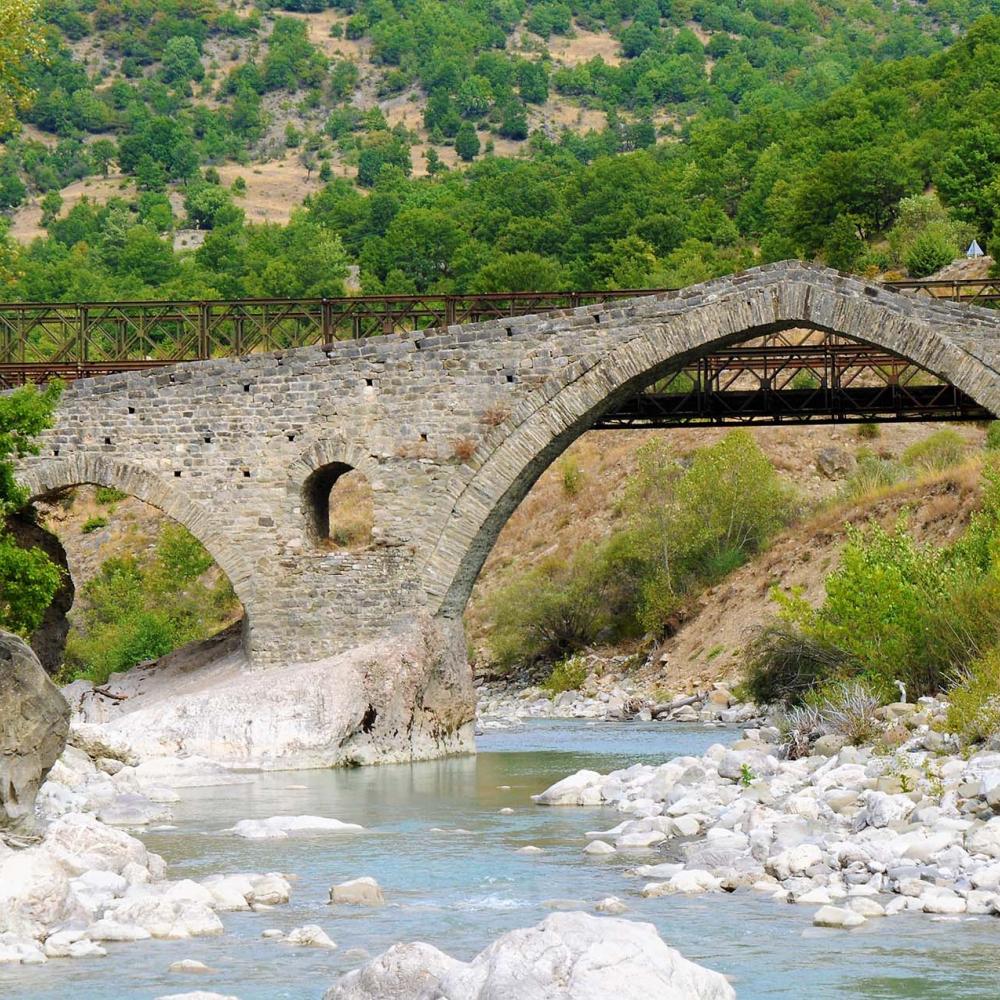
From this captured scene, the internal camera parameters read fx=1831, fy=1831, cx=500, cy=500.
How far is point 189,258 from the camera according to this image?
74.1 meters

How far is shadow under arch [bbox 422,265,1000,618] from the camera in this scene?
64.5 ft

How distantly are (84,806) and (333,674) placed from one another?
461 cm

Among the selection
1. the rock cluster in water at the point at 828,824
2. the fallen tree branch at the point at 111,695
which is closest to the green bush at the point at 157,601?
the fallen tree branch at the point at 111,695

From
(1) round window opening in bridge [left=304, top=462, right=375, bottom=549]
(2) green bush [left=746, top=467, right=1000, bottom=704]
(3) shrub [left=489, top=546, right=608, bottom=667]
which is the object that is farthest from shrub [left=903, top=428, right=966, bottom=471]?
(2) green bush [left=746, top=467, right=1000, bottom=704]

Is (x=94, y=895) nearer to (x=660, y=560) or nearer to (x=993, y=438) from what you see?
(x=660, y=560)

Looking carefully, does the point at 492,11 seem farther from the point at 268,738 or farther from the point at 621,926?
the point at 621,926

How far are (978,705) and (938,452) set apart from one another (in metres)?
22.3

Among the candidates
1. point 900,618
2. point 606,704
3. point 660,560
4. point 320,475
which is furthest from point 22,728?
point 660,560

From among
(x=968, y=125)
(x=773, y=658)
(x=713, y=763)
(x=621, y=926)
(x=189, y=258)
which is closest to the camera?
(x=621, y=926)

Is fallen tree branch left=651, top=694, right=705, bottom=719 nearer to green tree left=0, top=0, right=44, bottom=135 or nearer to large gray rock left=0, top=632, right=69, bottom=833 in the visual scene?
green tree left=0, top=0, right=44, bottom=135

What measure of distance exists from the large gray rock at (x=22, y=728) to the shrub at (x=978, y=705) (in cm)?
683

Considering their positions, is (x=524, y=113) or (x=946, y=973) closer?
(x=946, y=973)

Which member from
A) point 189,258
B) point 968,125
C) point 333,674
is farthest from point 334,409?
point 189,258

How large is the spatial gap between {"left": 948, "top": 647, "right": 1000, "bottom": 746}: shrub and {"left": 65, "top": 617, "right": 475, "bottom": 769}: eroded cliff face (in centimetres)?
632
